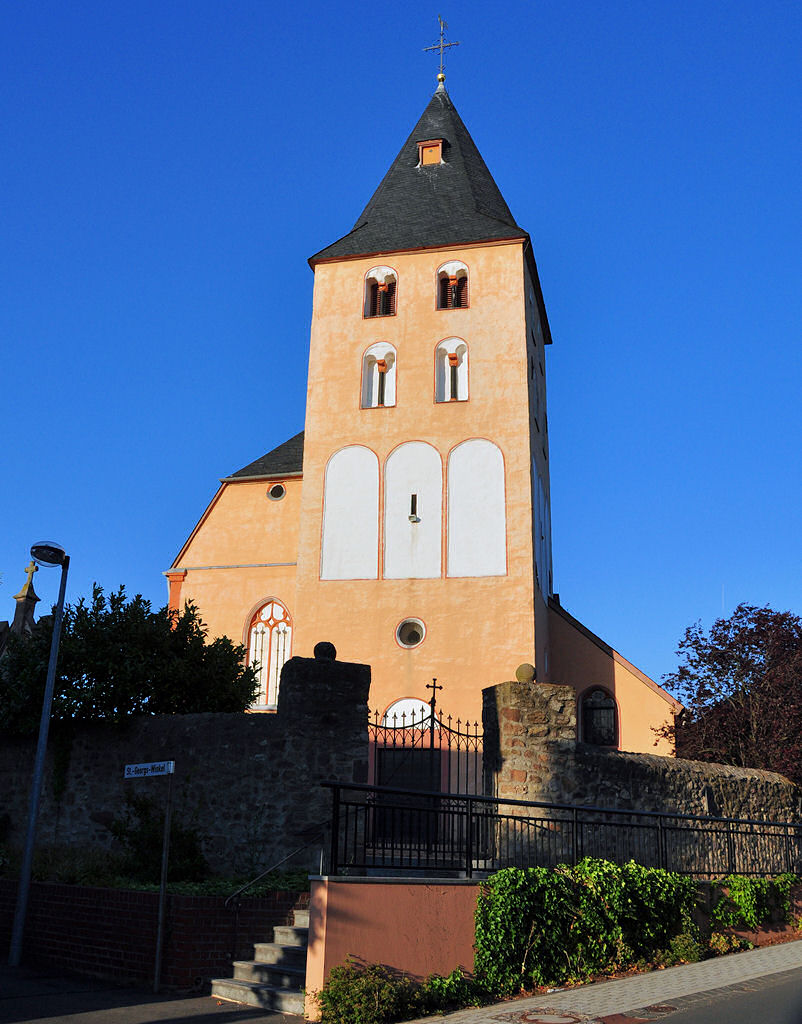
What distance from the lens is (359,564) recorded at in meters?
23.5

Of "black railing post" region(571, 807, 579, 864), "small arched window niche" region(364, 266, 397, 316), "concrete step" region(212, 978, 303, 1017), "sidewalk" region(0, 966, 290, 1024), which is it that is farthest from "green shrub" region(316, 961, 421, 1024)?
"small arched window niche" region(364, 266, 397, 316)

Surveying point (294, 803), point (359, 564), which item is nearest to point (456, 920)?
point (294, 803)

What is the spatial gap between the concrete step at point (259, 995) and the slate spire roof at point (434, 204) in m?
20.4

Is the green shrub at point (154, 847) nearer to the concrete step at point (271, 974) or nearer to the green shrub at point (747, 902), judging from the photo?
the concrete step at point (271, 974)

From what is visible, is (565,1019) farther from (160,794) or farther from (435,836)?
(160,794)

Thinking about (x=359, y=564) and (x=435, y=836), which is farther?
(x=359, y=564)

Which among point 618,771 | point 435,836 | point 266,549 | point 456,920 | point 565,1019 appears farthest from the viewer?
point 266,549

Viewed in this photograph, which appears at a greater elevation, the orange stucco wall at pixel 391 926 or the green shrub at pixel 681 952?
the orange stucco wall at pixel 391 926

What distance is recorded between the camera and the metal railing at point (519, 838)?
995cm

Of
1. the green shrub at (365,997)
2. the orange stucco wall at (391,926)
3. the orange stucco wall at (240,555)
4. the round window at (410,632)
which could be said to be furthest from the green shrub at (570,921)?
the orange stucco wall at (240,555)

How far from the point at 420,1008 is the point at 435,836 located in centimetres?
183

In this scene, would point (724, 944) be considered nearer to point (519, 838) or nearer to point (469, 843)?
point (519, 838)

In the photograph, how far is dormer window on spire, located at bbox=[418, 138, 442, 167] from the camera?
29.7m

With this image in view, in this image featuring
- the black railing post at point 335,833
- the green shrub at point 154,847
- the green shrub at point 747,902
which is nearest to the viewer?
the black railing post at point 335,833
